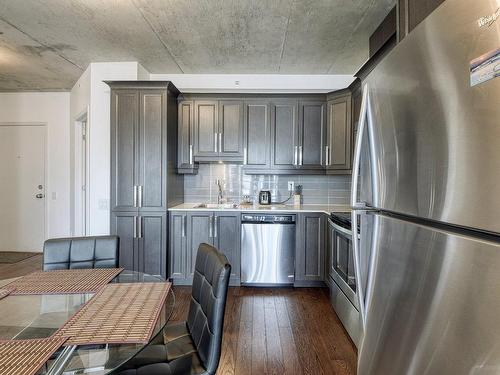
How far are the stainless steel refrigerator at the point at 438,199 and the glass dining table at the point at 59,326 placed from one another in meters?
0.88

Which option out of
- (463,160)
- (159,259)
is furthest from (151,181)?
(463,160)

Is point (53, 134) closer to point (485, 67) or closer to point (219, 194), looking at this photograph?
point (219, 194)

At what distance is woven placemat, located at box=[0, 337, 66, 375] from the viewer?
82cm

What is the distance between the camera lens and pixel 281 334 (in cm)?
238

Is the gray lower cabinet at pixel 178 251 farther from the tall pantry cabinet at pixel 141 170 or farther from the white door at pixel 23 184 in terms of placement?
the white door at pixel 23 184

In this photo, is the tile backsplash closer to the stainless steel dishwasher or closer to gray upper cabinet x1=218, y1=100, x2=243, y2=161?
gray upper cabinet x1=218, y1=100, x2=243, y2=161

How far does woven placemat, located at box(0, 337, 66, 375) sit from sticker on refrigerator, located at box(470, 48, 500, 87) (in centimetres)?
139

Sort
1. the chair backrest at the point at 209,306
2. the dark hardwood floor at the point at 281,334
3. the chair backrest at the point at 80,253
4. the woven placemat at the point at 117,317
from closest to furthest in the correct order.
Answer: the woven placemat at the point at 117,317, the chair backrest at the point at 209,306, the chair backrest at the point at 80,253, the dark hardwood floor at the point at 281,334

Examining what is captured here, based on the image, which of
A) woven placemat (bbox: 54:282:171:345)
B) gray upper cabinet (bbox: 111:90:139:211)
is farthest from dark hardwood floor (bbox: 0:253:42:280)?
woven placemat (bbox: 54:282:171:345)

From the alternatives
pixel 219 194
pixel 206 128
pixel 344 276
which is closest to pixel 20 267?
pixel 219 194

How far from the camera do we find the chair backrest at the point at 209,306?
1.22 meters

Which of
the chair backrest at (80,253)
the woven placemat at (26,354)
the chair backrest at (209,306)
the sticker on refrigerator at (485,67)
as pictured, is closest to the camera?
the sticker on refrigerator at (485,67)

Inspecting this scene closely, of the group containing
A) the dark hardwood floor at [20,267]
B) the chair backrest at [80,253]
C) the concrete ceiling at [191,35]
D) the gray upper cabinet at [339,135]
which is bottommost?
the dark hardwood floor at [20,267]

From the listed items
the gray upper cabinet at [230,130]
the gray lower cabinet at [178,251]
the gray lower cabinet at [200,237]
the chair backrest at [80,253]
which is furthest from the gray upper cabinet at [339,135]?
the chair backrest at [80,253]
